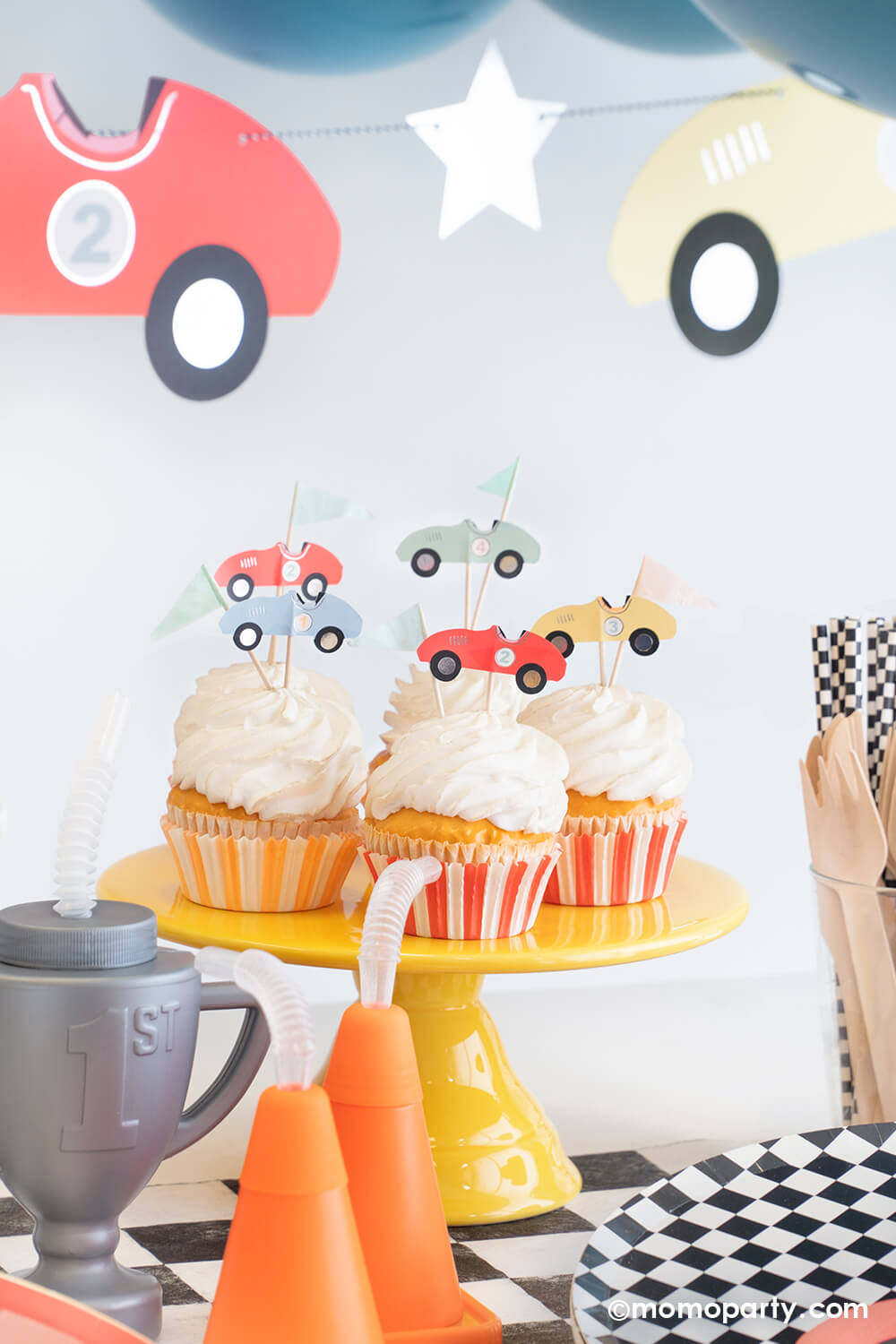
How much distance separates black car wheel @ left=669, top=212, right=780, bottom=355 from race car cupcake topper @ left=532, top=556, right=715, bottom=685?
2.75 feet

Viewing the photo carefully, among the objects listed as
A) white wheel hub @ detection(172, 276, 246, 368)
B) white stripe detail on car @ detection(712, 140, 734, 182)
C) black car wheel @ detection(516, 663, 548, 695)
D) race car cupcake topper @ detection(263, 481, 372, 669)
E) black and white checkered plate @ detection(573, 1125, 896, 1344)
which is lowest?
black and white checkered plate @ detection(573, 1125, 896, 1344)

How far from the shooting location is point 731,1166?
0.82 metres

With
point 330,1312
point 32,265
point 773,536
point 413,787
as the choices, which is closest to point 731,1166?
point 330,1312

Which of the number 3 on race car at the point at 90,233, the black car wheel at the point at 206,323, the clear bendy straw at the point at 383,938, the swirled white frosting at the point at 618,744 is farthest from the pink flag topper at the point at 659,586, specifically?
the number 3 on race car at the point at 90,233

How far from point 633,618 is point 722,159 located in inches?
41.1

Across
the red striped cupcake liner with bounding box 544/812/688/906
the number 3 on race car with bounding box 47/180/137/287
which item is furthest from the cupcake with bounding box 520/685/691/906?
the number 3 on race car with bounding box 47/180/137/287

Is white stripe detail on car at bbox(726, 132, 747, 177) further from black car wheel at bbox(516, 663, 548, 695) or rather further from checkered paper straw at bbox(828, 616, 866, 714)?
black car wheel at bbox(516, 663, 548, 695)

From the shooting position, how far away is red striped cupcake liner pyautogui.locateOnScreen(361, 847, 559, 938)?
42.1 inches

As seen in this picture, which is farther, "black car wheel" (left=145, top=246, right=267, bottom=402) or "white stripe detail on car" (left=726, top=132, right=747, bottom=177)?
"white stripe detail on car" (left=726, top=132, right=747, bottom=177)

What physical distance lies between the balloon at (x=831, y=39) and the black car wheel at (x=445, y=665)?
1.80 feet

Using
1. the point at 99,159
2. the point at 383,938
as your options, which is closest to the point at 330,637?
the point at 383,938

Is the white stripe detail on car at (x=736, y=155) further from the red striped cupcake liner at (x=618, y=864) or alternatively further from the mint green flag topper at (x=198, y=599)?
the mint green flag topper at (x=198, y=599)

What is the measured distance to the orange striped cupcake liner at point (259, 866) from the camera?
115cm

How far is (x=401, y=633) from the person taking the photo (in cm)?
120
